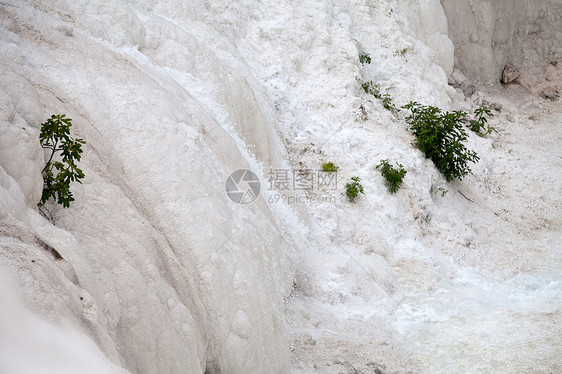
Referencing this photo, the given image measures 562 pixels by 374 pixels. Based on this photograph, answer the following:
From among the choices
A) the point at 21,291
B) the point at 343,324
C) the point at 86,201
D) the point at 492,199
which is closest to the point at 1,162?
the point at 86,201

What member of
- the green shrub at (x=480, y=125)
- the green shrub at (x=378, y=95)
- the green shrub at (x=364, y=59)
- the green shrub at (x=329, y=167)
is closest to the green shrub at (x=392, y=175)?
the green shrub at (x=329, y=167)

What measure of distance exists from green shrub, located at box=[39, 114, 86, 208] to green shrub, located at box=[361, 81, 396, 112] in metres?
5.70

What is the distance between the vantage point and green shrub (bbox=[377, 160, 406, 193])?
7590mm

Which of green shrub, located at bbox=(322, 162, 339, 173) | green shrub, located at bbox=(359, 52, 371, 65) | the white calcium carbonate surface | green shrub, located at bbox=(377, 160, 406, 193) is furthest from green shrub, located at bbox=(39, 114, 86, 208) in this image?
green shrub, located at bbox=(359, 52, 371, 65)

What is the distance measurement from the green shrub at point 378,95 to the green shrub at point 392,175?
1.32 meters

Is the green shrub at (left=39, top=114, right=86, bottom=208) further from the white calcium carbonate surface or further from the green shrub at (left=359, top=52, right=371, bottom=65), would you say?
the green shrub at (left=359, top=52, right=371, bottom=65)

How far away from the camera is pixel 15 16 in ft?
15.7

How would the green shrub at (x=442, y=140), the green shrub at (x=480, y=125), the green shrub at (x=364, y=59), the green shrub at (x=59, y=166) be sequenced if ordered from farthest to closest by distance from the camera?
1. the green shrub at (x=480, y=125)
2. the green shrub at (x=364, y=59)
3. the green shrub at (x=442, y=140)
4. the green shrub at (x=59, y=166)

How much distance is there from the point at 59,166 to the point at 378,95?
19.6 ft

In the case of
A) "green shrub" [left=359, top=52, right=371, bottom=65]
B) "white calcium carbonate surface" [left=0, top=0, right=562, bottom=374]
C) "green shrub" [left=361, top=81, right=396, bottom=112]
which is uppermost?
"green shrub" [left=359, top=52, right=371, bottom=65]

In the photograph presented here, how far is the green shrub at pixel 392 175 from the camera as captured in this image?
299 inches

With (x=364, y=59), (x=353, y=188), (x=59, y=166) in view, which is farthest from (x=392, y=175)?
(x=59, y=166)

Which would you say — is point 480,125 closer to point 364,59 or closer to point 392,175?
point 364,59

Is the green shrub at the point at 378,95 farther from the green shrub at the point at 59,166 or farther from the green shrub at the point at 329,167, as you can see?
the green shrub at the point at 59,166
